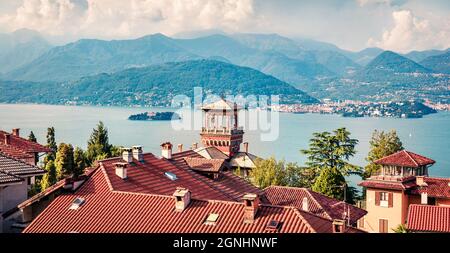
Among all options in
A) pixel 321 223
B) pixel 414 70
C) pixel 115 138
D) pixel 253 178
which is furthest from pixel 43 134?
pixel 414 70

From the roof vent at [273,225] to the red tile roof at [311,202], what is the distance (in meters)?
9.77

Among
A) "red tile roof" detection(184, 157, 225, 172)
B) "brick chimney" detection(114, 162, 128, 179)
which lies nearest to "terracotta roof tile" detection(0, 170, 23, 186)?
"brick chimney" detection(114, 162, 128, 179)

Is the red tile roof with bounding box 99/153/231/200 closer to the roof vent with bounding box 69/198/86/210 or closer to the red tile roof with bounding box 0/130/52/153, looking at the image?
the roof vent with bounding box 69/198/86/210

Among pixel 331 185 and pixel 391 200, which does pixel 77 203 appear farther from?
pixel 331 185

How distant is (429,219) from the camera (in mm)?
17312

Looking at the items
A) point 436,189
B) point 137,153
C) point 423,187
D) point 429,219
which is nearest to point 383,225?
point 423,187

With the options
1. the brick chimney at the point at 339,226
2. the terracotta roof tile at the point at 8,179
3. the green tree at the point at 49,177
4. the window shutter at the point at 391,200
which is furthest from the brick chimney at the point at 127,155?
the window shutter at the point at 391,200

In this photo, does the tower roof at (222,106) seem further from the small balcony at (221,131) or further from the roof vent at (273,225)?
the roof vent at (273,225)

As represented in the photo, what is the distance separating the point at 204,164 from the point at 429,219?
26.7ft

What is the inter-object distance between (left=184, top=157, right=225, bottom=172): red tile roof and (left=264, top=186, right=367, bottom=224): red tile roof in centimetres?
284

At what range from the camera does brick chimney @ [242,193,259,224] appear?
453 inches

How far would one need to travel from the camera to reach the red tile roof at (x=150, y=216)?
37.9 ft
